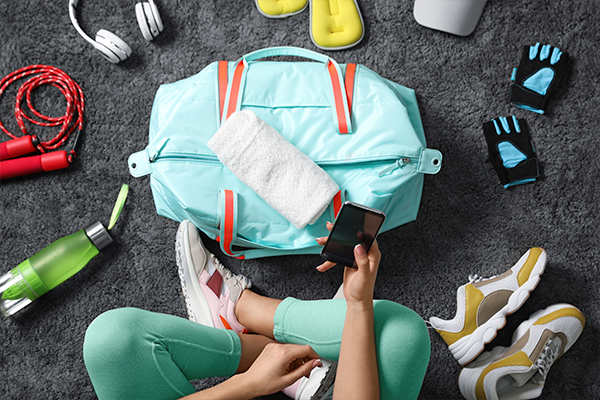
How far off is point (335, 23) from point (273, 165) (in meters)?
0.48

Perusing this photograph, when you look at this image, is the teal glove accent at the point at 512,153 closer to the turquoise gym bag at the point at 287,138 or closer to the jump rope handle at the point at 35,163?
the turquoise gym bag at the point at 287,138

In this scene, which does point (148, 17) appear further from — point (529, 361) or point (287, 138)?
point (529, 361)

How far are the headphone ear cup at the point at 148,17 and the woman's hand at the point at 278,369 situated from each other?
0.84 meters

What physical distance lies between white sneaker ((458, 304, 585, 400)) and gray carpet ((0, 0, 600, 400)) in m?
0.05

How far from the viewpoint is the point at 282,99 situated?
0.87m

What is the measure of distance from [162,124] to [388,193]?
50cm

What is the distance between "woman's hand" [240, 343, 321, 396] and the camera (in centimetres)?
71

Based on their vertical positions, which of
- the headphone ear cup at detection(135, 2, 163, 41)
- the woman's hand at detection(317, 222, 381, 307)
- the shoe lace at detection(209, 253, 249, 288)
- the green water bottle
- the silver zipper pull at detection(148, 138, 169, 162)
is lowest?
the shoe lace at detection(209, 253, 249, 288)

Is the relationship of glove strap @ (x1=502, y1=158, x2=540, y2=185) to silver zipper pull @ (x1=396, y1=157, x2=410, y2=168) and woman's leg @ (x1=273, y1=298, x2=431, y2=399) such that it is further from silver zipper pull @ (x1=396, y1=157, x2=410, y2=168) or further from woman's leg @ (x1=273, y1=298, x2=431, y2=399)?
woman's leg @ (x1=273, y1=298, x2=431, y2=399)

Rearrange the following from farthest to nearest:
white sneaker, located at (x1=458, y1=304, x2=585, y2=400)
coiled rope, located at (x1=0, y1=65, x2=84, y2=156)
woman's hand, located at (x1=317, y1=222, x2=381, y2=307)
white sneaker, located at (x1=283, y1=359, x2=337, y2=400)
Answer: coiled rope, located at (x1=0, y1=65, x2=84, y2=156) → white sneaker, located at (x1=458, y1=304, x2=585, y2=400) → white sneaker, located at (x1=283, y1=359, x2=337, y2=400) → woman's hand, located at (x1=317, y1=222, x2=381, y2=307)

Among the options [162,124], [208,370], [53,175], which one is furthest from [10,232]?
[208,370]

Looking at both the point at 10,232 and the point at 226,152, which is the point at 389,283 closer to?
the point at 226,152

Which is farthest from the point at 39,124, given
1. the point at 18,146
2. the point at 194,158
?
the point at 194,158

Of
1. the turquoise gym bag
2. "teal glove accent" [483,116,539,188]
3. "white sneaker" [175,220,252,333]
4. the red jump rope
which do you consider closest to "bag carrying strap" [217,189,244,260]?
the turquoise gym bag
